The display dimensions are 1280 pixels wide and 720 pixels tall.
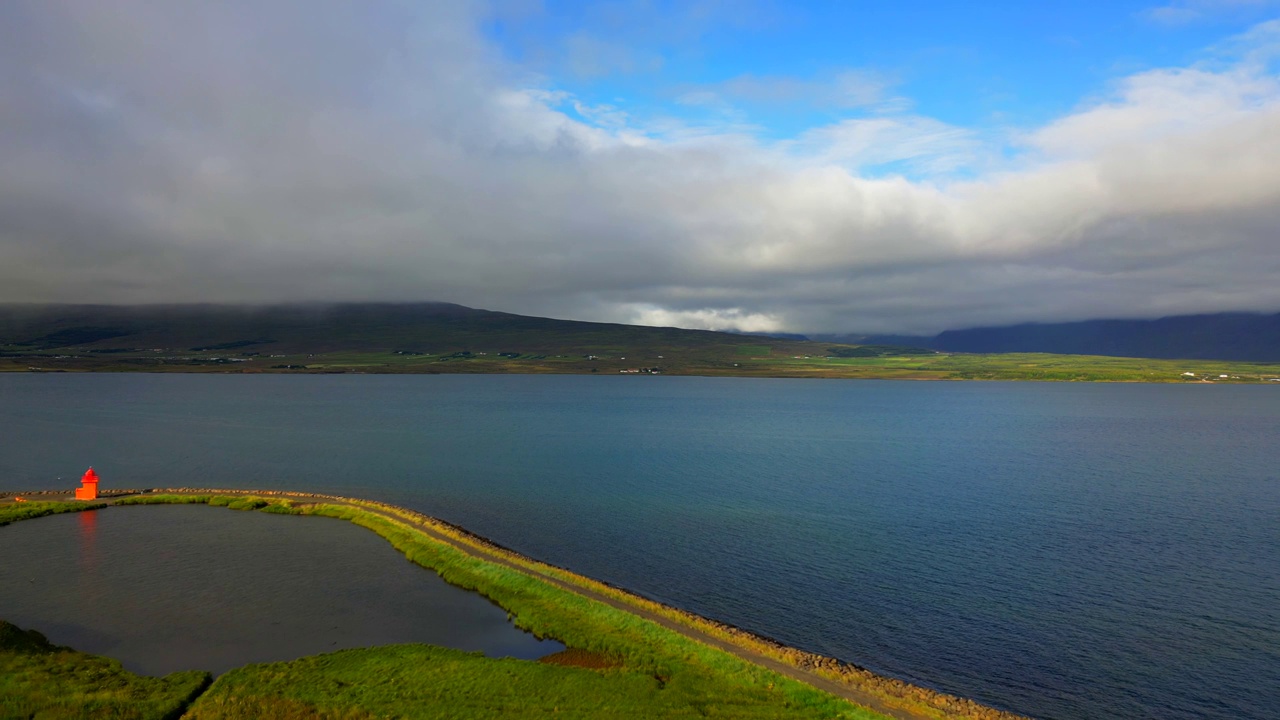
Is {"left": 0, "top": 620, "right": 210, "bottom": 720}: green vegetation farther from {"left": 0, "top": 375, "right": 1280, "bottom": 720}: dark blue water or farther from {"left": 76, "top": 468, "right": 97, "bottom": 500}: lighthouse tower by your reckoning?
{"left": 76, "top": 468, "right": 97, "bottom": 500}: lighthouse tower

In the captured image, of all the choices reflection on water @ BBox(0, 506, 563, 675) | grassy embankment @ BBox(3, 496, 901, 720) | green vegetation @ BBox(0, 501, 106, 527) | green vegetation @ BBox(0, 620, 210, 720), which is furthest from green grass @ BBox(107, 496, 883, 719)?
green vegetation @ BBox(0, 501, 106, 527)

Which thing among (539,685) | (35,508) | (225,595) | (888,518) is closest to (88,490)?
(35,508)

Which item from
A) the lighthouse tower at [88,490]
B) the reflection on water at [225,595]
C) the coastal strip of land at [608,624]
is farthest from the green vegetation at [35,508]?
the reflection on water at [225,595]

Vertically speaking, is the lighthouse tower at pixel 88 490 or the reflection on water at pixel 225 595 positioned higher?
the lighthouse tower at pixel 88 490

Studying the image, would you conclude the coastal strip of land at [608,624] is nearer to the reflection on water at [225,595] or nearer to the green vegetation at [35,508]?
the green vegetation at [35,508]

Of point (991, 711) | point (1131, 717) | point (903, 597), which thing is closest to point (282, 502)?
point (903, 597)

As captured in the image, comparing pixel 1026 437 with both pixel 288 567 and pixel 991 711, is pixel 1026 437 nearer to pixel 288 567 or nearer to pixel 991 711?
pixel 991 711
